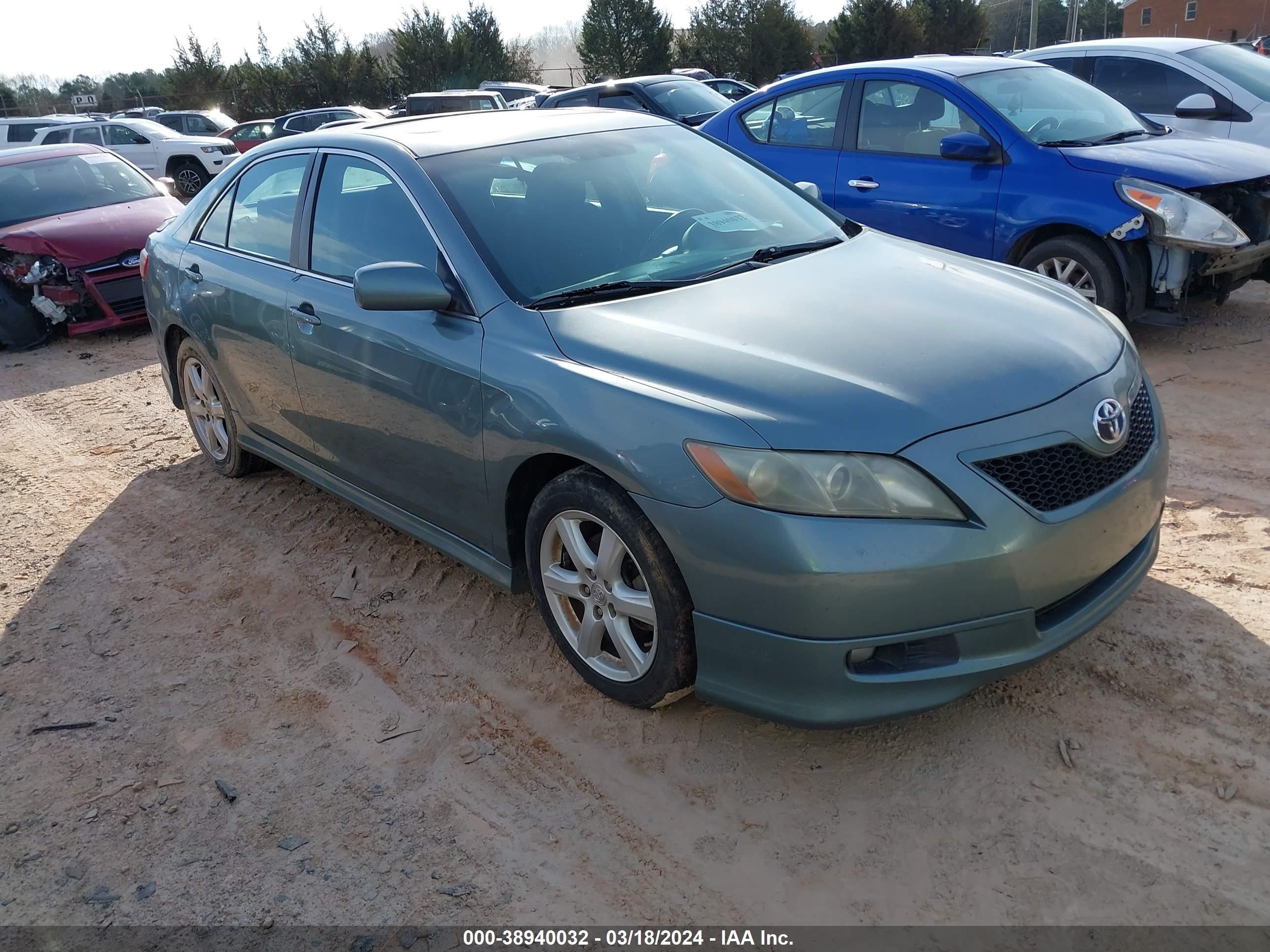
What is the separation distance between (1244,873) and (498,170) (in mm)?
3075

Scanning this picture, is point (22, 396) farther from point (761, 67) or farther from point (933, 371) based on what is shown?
point (761, 67)

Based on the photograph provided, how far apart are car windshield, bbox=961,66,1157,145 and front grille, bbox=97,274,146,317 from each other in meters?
6.96

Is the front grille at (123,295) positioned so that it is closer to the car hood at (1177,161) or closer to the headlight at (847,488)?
the car hood at (1177,161)

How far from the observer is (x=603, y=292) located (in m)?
3.29

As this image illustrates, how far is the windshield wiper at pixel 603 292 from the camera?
127 inches

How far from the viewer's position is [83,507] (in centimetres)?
529

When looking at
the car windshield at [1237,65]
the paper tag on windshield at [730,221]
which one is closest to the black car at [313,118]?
the car windshield at [1237,65]

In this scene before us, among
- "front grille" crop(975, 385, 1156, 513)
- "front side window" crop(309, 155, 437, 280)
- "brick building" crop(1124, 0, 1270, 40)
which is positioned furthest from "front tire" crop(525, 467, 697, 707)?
"brick building" crop(1124, 0, 1270, 40)

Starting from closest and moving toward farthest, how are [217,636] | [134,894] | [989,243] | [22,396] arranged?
[134,894] < [217,636] < [989,243] < [22,396]

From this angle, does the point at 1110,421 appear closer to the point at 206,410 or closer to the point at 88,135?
the point at 206,410

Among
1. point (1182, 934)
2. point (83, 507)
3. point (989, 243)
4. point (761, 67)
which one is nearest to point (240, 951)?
point (1182, 934)

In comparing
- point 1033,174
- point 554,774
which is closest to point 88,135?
point 1033,174

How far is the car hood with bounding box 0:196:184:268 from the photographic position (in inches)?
338

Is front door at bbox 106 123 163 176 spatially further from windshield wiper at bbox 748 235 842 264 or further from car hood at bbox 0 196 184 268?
windshield wiper at bbox 748 235 842 264
